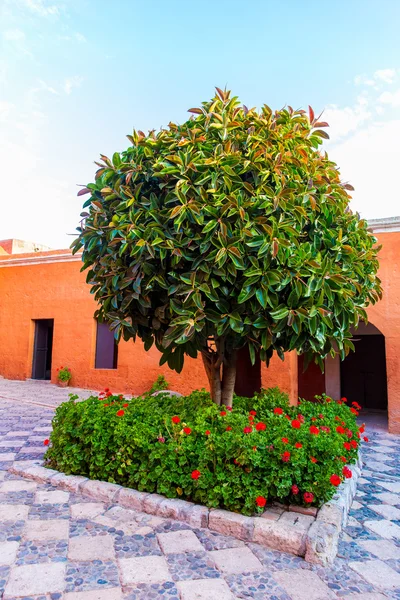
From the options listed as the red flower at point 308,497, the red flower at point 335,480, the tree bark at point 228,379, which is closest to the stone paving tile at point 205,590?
the red flower at point 308,497

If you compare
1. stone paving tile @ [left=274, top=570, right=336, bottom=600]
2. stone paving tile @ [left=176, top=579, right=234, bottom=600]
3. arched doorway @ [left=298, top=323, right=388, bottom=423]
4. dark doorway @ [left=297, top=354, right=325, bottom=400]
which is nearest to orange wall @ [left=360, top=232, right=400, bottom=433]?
arched doorway @ [left=298, top=323, right=388, bottom=423]

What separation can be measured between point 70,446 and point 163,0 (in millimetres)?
5614

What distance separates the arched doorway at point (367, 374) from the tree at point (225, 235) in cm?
725

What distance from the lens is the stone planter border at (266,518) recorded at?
246 centimetres

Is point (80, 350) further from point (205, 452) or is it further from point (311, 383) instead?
point (205, 452)

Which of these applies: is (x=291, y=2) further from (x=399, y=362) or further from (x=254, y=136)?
(x=399, y=362)

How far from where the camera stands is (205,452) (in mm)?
3039

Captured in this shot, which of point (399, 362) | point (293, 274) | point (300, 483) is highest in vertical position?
point (293, 274)

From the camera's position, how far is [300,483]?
2883mm

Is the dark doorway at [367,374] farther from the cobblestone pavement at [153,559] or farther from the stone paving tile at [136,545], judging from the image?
the stone paving tile at [136,545]

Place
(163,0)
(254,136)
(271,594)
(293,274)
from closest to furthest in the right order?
(271,594) → (293,274) → (254,136) → (163,0)

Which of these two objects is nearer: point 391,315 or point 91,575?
point 91,575

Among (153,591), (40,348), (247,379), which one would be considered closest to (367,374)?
(247,379)

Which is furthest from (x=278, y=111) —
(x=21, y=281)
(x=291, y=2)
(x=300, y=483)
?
(x=21, y=281)
